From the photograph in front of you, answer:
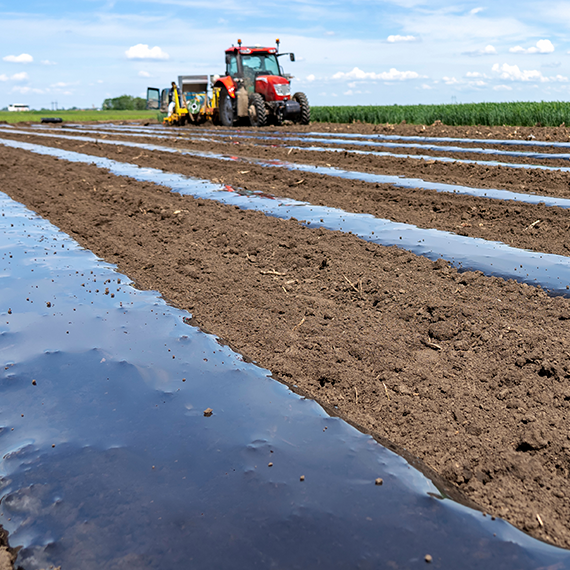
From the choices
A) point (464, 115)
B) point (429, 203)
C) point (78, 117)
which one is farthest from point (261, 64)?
point (78, 117)

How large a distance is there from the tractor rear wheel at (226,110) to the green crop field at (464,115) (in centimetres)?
611

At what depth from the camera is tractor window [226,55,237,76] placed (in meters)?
20.7

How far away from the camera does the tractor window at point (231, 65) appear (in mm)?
20656

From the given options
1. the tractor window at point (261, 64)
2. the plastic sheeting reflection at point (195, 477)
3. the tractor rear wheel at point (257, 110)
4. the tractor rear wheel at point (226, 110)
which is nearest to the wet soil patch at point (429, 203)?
the plastic sheeting reflection at point (195, 477)

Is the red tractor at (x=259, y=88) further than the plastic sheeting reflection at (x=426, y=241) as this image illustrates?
Yes

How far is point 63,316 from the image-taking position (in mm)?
3879

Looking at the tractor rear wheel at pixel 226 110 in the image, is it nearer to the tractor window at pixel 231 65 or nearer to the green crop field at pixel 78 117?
the tractor window at pixel 231 65

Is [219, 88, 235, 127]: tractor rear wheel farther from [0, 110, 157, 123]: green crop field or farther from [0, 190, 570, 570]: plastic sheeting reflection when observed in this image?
[0, 190, 570, 570]: plastic sheeting reflection

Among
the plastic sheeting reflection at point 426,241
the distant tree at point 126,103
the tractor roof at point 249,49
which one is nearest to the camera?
the plastic sheeting reflection at point 426,241

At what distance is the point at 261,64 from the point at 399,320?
63.5 feet

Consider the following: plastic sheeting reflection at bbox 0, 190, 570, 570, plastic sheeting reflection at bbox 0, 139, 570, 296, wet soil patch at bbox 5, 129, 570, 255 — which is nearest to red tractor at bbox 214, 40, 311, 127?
wet soil patch at bbox 5, 129, 570, 255

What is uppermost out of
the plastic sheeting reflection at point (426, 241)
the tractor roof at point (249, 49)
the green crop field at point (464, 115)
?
the tractor roof at point (249, 49)

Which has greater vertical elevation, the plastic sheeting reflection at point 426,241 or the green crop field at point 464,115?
the green crop field at point 464,115

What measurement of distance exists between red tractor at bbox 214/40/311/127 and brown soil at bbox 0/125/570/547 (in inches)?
554
